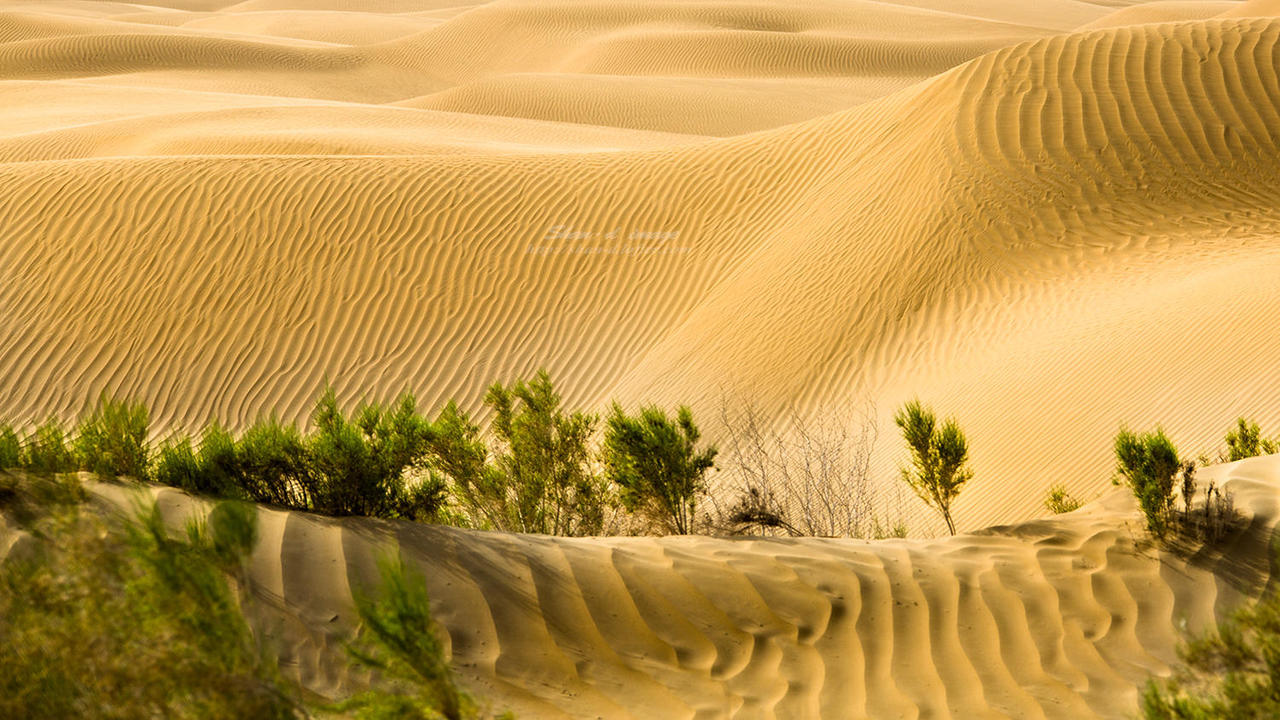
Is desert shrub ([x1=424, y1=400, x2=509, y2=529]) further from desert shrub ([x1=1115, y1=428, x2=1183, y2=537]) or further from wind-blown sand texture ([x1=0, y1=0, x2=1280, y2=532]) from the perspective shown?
desert shrub ([x1=1115, y1=428, x2=1183, y2=537])

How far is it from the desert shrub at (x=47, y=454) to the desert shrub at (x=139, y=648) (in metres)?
1.56

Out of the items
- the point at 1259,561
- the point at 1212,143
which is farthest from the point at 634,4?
the point at 1259,561

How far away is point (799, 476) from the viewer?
8.41 m

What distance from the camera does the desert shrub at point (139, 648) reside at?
98.7 inches

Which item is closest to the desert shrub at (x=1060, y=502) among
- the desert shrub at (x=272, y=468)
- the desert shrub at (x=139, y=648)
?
the desert shrub at (x=272, y=468)

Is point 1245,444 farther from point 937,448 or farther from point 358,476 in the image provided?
point 358,476

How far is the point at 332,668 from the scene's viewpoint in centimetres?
363

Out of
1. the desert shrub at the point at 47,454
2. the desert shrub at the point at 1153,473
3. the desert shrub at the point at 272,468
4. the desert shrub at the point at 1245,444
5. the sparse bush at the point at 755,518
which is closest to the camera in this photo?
the desert shrub at the point at 47,454

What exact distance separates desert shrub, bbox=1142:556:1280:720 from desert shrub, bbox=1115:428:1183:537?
1.16m

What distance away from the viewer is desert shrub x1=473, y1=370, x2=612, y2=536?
6.70 metres

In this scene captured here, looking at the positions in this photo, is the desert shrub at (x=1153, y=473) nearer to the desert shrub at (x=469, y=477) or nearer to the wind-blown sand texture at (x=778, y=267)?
the wind-blown sand texture at (x=778, y=267)

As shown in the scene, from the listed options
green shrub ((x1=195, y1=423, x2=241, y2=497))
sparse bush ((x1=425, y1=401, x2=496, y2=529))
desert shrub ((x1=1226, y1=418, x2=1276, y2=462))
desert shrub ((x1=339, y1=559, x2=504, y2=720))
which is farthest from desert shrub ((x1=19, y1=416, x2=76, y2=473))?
desert shrub ((x1=1226, y1=418, x2=1276, y2=462))

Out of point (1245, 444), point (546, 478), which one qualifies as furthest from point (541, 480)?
point (1245, 444)

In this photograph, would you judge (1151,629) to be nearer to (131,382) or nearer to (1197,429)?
(1197,429)
